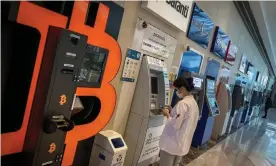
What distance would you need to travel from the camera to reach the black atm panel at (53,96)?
4.96 feet

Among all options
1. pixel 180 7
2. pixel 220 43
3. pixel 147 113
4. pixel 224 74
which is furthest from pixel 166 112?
pixel 224 74

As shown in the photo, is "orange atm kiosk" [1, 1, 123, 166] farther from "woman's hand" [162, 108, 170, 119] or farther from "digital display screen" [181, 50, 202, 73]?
"digital display screen" [181, 50, 202, 73]

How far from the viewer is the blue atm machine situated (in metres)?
4.67

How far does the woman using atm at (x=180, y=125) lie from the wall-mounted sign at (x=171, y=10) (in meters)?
0.77

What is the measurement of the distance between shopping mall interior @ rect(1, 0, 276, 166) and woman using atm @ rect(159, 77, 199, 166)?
0.03ft

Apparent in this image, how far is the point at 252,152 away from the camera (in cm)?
583

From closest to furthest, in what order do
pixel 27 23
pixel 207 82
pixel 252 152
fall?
pixel 27 23
pixel 207 82
pixel 252 152

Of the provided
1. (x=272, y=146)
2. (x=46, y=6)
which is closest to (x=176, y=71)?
(x=46, y=6)

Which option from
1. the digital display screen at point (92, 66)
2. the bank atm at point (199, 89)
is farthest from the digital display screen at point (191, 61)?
the digital display screen at point (92, 66)

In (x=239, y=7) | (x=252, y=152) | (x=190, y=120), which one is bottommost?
(x=252, y=152)

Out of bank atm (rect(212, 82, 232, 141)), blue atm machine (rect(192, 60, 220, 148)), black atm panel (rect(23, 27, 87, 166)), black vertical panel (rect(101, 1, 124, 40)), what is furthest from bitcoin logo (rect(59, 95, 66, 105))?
bank atm (rect(212, 82, 232, 141))

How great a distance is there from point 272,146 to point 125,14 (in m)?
6.50

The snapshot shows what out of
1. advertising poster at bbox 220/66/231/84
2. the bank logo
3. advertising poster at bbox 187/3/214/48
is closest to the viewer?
the bank logo

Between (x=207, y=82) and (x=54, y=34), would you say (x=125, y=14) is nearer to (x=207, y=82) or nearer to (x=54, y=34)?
(x=54, y=34)
